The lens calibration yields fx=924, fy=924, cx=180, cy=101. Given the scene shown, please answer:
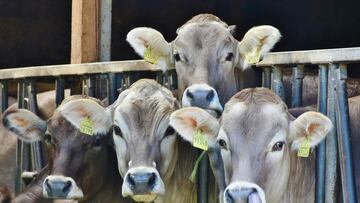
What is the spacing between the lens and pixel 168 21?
1166cm

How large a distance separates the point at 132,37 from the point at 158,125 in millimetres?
994

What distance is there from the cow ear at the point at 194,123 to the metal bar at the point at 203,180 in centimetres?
57

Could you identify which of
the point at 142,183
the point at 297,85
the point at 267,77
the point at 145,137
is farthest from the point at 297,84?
the point at 142,183

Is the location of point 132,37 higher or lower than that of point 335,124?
higher

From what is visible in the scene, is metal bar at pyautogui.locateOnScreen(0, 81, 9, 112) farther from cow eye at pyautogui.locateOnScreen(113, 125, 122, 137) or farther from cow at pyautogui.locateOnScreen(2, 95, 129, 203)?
cow eye at pyautogui.locateOnScreen(113, 125, 122, 137)

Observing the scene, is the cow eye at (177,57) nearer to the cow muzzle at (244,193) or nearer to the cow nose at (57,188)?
the cow nose at (57,188)

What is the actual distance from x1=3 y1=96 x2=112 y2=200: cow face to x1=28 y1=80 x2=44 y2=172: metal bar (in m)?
0.87

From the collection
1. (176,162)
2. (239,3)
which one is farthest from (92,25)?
(239,3)

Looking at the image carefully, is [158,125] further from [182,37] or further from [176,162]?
[182,37]

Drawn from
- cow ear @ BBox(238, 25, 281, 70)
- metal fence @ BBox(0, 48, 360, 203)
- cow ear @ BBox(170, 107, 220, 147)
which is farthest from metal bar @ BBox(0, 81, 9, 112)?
cow ear @ BBox(170, 107, 220, 147)

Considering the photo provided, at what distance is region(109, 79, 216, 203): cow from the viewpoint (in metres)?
5.59

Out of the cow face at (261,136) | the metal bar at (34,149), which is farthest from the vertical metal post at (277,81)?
the metal bar at (34,149)

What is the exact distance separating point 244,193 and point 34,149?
3.11 m

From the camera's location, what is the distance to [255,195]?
5039 mm
